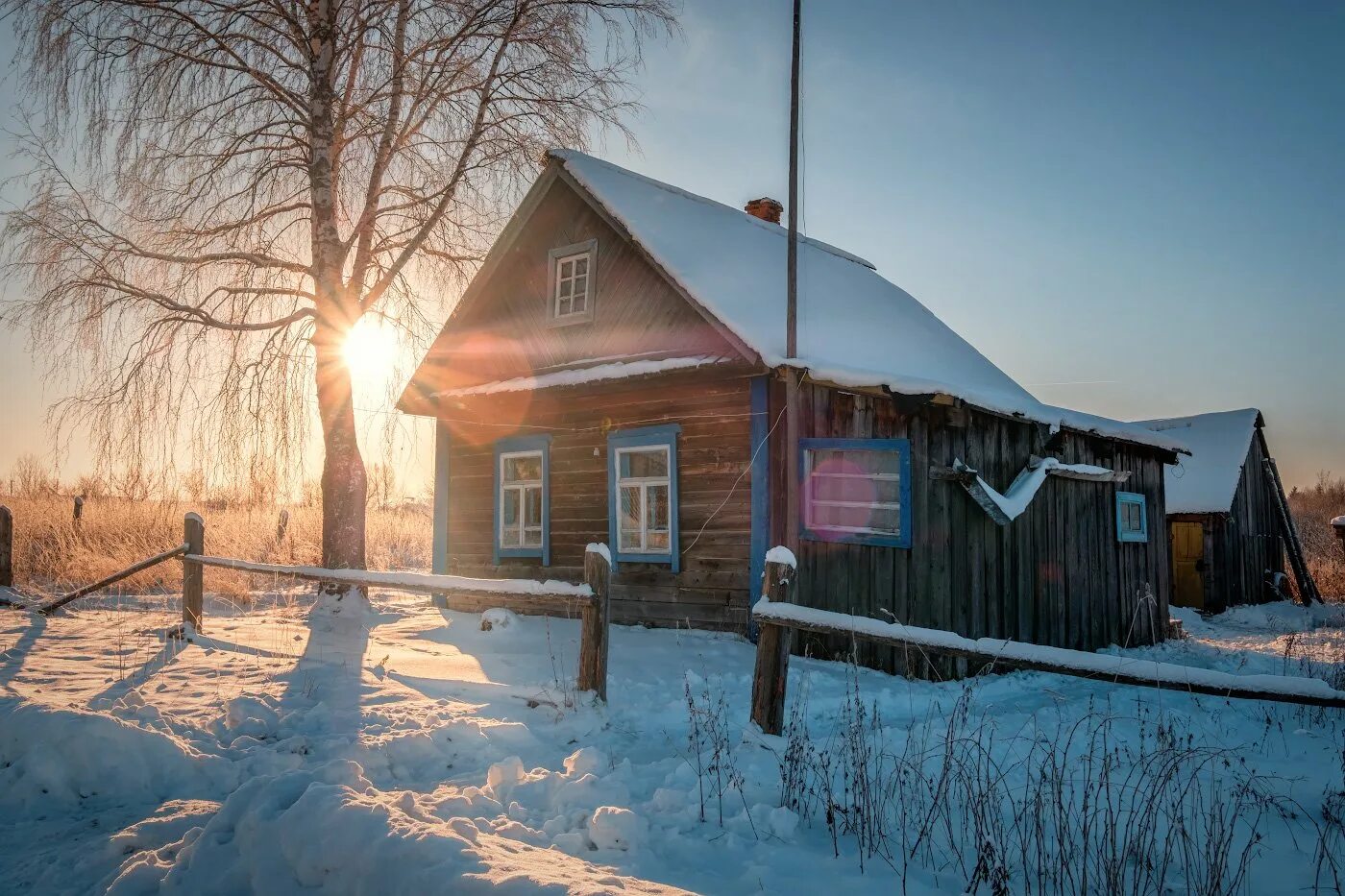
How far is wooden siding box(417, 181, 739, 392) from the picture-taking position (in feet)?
35.3

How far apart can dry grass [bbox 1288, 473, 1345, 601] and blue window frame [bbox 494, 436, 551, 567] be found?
2130cm

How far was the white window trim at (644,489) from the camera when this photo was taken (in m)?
10.6

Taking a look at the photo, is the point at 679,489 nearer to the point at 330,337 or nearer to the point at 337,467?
the point at 337,467

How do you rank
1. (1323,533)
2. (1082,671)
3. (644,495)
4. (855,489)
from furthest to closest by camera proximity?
(1323,533)
(644,495)
(855,489)
(1082,671)

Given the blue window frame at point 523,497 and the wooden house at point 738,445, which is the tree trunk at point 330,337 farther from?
the blue window frame at point 523,497

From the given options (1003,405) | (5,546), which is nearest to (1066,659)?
(1003,405)

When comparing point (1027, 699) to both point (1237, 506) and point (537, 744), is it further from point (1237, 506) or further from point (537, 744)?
point (1237, 506)

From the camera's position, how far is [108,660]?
7.35 metres

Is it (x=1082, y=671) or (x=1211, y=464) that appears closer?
(x=1082, y=671)

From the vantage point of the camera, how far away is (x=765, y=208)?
15.4 metres

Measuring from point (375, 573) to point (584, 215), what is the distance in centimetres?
693

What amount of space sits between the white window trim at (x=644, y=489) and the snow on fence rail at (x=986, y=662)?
535 cm

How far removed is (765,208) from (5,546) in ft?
42.6

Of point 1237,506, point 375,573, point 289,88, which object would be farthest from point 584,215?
point 1237,506
